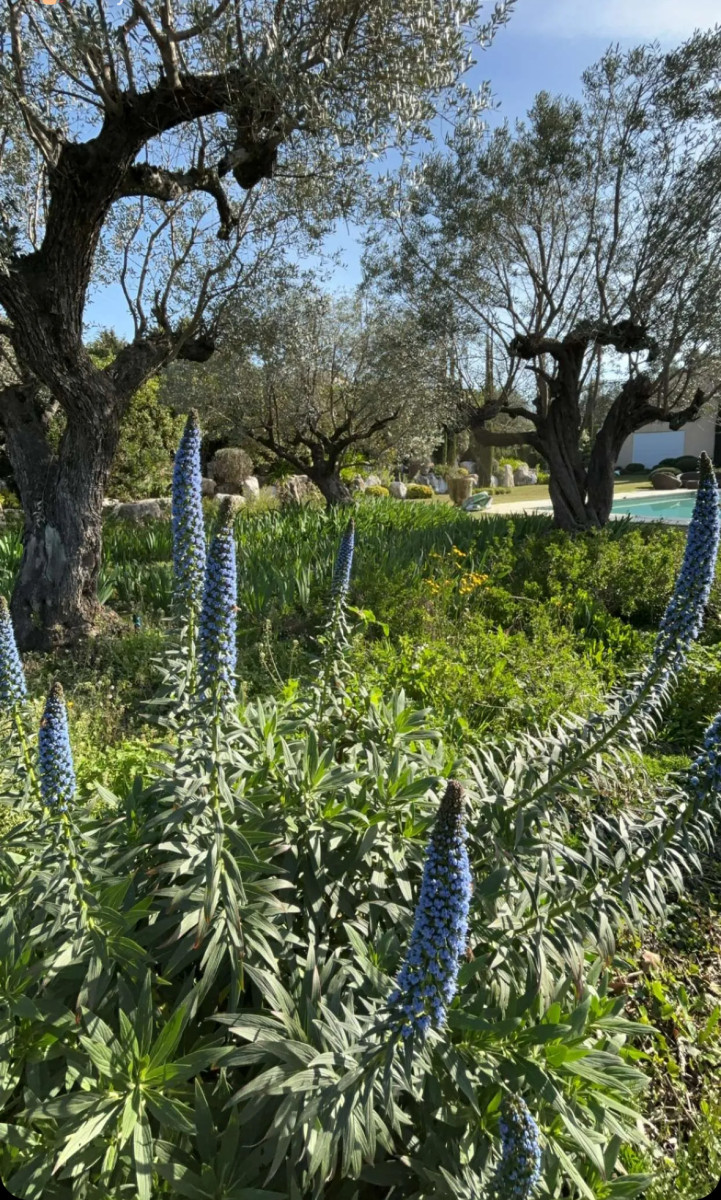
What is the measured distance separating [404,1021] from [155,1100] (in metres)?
0.73

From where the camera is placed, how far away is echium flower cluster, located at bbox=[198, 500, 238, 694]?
1801mm

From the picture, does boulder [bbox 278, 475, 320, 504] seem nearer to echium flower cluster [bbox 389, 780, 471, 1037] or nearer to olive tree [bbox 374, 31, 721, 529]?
olive tree [bbox 374, 31, 721, 529]

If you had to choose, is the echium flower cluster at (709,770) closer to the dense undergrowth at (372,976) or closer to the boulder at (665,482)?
the dense undergrowth at (372,976)

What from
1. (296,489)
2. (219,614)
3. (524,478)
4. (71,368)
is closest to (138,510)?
(296,489)

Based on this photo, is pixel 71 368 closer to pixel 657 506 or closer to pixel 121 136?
pixel 121 136

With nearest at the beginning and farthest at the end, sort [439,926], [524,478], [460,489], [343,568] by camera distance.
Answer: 1. [439,926]
2. [343,568]
3. [460,489]
4. [524,478]

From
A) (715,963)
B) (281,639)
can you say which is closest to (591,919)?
(715,963)

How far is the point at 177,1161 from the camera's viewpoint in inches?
64.7

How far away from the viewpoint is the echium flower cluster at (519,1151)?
1375 millimetres

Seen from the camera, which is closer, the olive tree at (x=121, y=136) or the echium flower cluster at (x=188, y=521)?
the echium flower cluster at (x=188, y=521)

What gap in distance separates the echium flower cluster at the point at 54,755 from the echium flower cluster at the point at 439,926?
98cm

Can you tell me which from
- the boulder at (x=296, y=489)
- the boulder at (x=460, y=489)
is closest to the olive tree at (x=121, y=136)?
the boulder at (x=296, y=489)

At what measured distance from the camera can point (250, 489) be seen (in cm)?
1806

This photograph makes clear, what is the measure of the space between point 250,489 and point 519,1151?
1752 centimetres
